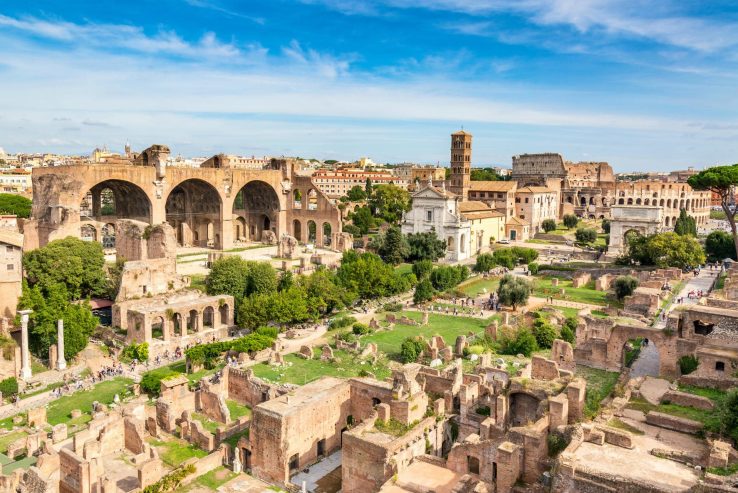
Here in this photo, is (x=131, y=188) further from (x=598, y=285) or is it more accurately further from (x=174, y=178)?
(x=598, y=285)

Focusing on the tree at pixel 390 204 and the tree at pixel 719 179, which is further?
the tree at pixel 390 204

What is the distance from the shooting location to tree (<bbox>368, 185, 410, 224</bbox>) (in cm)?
7688

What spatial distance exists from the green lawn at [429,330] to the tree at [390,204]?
40.1m

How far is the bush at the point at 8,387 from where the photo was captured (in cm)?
2473

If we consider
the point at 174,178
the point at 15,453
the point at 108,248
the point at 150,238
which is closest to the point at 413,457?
the point at 15,453

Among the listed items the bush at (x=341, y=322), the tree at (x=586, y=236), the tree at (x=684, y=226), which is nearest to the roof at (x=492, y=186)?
the tree at (x=586, y=236)

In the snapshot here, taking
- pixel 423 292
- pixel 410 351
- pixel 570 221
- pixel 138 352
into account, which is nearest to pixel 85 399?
pixel 138 352

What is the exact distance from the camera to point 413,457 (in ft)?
57.8

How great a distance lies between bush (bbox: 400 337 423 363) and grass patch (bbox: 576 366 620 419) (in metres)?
7.13

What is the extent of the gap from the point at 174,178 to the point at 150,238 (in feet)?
41.0

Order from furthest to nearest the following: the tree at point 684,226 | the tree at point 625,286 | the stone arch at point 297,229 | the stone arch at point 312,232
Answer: the stone arch at point 312,232 → the stone arch at point 297,229 → the tree at point 684,226 → the tree at point 625,286

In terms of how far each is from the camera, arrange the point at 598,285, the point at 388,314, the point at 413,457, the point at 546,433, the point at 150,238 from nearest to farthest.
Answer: the point at 546,433 → the point at 413,457 → the point at 388,314 → the point at 150,238 → the point at 598,285

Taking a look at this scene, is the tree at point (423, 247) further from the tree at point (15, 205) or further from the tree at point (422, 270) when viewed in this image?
the tree at point (15, 205)

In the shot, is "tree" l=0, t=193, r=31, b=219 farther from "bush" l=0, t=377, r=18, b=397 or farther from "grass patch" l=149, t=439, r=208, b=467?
"grass patch" l=149, t=439, r=208, b=467
